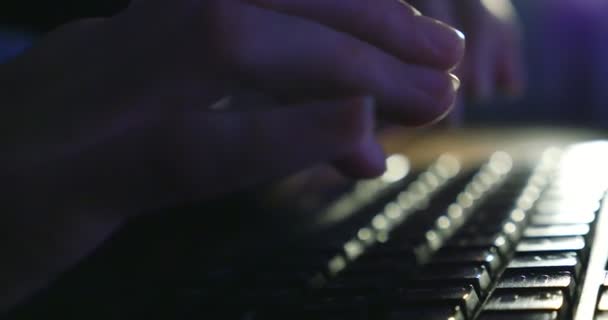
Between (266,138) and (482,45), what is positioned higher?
(482,45)

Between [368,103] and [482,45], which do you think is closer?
[368,103]

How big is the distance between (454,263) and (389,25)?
0.12 metres

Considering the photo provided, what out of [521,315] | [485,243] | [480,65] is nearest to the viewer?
[521,315]

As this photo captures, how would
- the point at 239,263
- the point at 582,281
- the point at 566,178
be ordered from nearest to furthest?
1. the point at 582,281
2. the point at 239,263
3. the point at 566,178

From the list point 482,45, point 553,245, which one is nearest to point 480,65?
point 482,45

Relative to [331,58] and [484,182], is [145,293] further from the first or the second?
[484,182]

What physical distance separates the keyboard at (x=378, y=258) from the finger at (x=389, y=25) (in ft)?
0.33

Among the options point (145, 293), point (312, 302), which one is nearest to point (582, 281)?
point (312, 302)

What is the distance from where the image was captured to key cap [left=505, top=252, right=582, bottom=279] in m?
0.35

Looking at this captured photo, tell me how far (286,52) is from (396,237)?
15 centimetres

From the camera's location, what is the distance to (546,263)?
0.36m

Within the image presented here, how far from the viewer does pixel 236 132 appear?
375mm

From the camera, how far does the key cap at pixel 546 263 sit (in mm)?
352

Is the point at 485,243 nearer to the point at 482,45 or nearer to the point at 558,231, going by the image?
the point at 558,231
